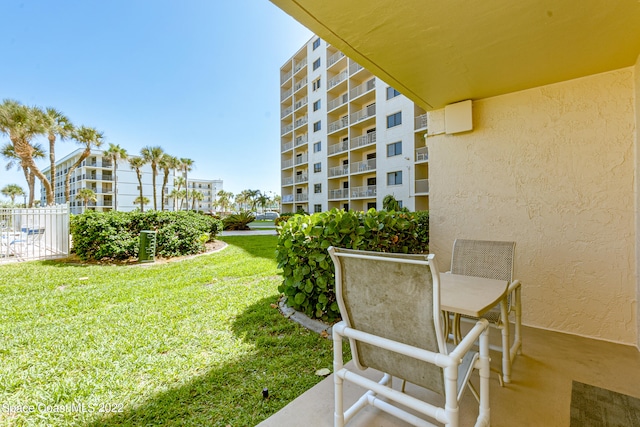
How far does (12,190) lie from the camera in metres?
44.9

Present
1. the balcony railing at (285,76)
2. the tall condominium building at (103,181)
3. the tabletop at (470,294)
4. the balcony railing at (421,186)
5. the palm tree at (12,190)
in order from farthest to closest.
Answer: the palm tree at (12,190) → the tall condominium building at (103,181) → the balcony railing at (285,76) → the balcony railing at (421,186) → the tabletop at (470,294)

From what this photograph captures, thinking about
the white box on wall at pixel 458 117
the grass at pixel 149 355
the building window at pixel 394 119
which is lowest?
the grass at pixel 149 355

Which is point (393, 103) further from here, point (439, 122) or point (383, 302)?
point (383, 302)

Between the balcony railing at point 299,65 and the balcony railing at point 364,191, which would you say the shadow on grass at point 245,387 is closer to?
the balcony railing at point 364,191

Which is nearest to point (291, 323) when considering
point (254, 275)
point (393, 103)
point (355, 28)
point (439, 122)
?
point (254, 275)

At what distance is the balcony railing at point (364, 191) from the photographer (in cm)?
1909

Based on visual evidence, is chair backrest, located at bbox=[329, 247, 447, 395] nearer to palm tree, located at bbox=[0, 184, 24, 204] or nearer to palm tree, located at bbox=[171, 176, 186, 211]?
palm tree, located at bbox=[171, 176, 186, 211]

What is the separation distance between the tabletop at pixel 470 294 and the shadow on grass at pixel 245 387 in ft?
3.86

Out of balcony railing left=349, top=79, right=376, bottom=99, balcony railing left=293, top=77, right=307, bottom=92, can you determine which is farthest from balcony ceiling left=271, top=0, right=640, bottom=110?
balcony railing left=293, top=77, right=307, bottom=92

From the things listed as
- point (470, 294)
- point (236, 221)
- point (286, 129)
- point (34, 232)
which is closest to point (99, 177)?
point (286, 129)

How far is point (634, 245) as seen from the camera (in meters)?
2.55

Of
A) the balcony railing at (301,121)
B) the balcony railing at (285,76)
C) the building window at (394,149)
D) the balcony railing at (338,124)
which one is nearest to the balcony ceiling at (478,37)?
the building window at (394,149)

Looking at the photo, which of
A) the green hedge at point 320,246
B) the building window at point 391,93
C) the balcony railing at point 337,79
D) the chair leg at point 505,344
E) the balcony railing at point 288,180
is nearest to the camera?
the chair leg at point 505,344

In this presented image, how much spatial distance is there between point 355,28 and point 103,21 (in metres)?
10.0
